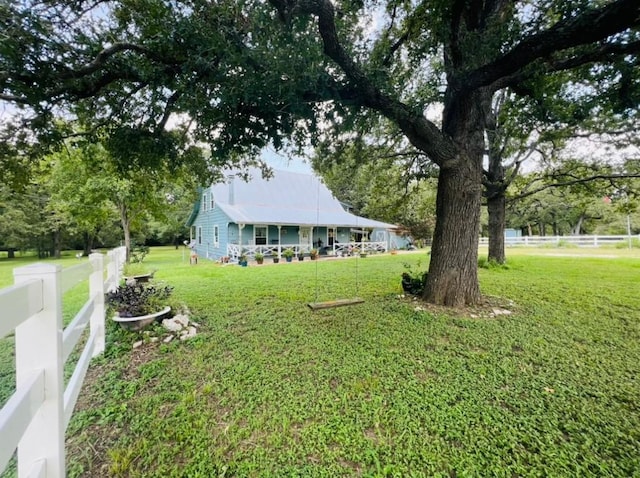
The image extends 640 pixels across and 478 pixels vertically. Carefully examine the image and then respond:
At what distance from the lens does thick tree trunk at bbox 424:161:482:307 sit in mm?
5148

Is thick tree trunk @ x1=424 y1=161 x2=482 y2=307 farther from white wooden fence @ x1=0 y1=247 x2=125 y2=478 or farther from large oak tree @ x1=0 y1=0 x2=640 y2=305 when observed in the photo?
white wooden fence @ x1=0 y1=247 x2=125 y2=478

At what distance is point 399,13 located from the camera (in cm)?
566

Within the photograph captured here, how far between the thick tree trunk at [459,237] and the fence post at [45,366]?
5263 millimetres

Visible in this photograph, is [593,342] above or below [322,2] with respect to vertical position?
below

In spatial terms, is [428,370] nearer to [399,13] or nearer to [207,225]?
[399,13]

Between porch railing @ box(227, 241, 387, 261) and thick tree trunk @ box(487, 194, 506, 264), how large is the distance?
5569 millimetres

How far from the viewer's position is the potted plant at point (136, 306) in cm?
398

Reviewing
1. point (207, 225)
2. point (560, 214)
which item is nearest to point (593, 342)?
point (207, 225)

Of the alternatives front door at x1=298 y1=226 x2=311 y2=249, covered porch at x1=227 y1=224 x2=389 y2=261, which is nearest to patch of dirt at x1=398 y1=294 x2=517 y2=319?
covered porch at x1=227 y1=224 x2=389 y2=261

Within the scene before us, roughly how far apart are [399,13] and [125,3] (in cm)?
489

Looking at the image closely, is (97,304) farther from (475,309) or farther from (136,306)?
(475,309)

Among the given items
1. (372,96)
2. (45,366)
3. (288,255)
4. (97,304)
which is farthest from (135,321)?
(288,255)

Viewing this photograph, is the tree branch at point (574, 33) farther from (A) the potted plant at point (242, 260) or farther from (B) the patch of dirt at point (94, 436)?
(A) the potted plant at point (242, 260)

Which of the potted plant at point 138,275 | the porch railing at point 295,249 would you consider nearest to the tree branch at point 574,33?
the potted plant at point 138,275
